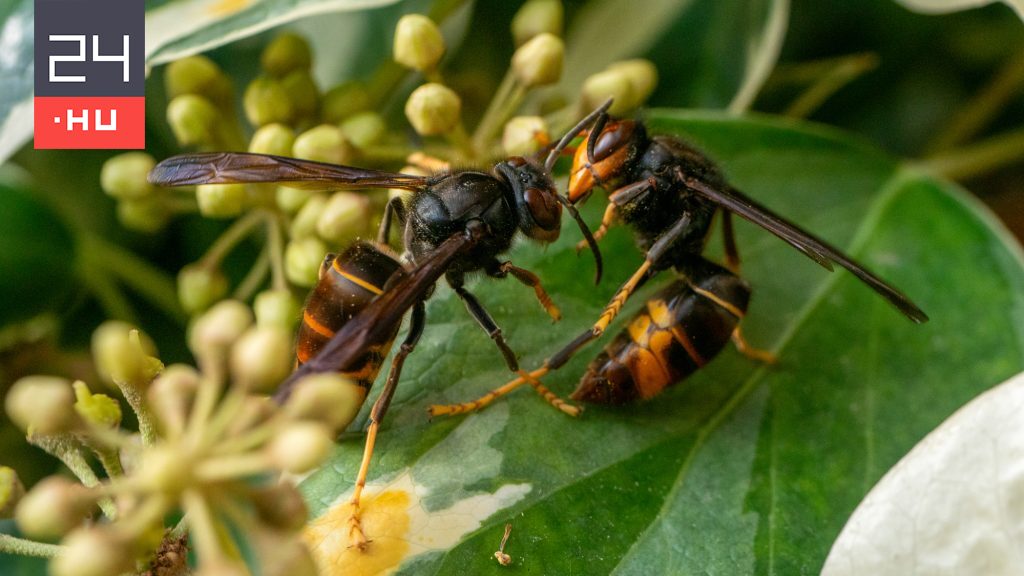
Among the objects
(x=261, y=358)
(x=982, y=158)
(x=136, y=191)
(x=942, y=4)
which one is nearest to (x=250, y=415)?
(x=261, y=358)

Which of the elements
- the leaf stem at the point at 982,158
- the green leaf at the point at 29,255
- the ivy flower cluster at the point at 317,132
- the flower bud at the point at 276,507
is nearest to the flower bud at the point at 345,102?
the ivy flower cluster at the point at 317,132

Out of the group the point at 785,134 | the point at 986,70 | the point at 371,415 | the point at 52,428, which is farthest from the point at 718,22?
the point at 52,428

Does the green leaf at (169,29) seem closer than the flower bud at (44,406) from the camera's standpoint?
No

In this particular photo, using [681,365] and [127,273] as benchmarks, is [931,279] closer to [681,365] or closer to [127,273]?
[681,365]

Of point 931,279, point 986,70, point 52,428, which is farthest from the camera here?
point 986,70

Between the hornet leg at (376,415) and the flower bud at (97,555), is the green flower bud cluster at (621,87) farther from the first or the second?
the flower bud at (97,555)

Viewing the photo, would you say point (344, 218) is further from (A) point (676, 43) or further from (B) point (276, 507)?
(A) point (676, 43)
